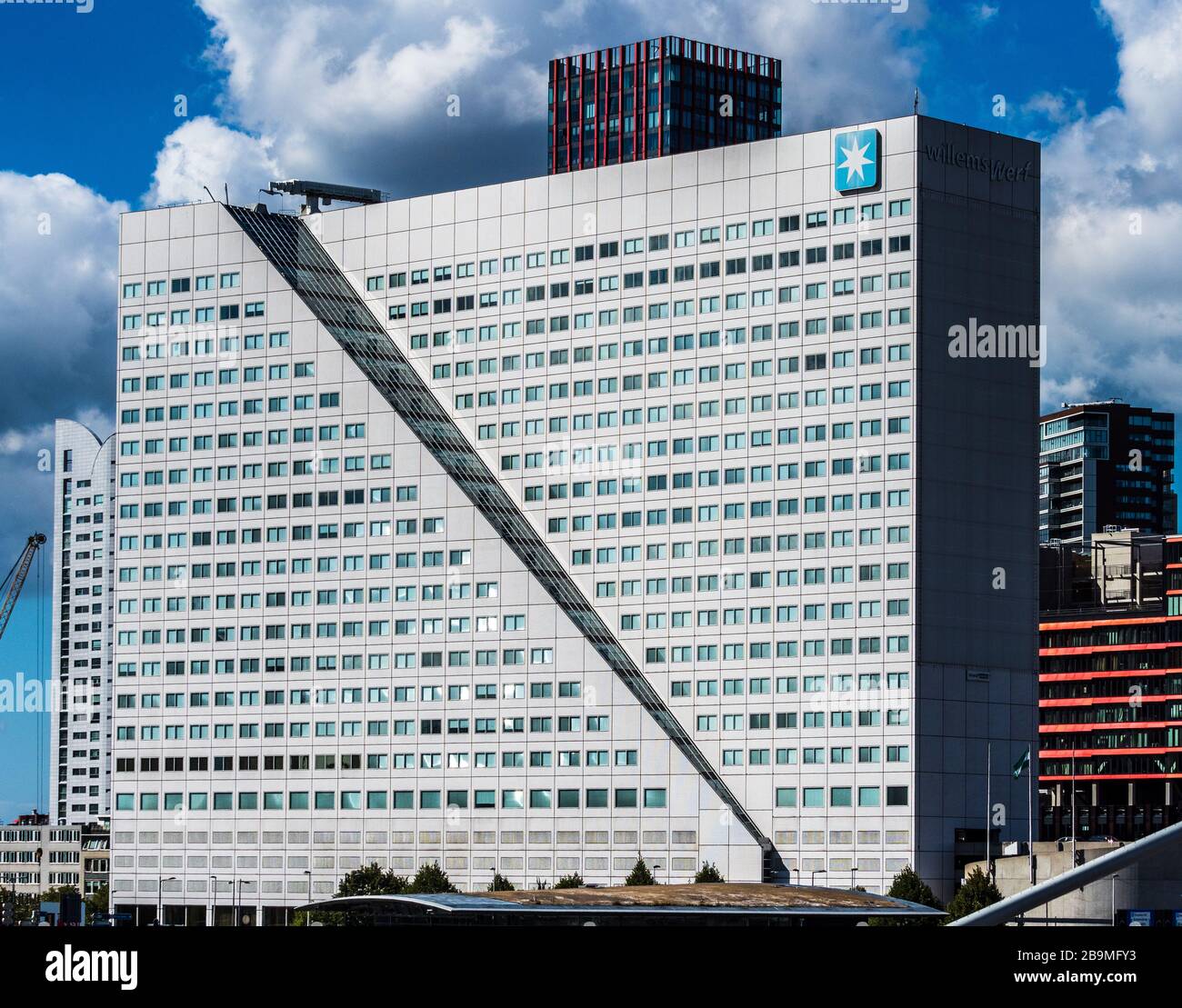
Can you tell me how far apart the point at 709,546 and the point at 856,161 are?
116ft

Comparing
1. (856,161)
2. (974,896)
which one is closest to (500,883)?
(974,896)

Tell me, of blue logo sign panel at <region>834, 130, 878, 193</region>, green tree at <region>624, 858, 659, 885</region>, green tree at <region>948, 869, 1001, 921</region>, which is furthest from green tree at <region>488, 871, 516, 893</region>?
blue logo sign panel at <region>834, 130, 878, 193</region>

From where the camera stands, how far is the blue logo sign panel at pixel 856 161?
180125mm

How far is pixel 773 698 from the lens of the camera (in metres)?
181

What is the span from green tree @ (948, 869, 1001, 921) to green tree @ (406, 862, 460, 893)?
45.0 metres

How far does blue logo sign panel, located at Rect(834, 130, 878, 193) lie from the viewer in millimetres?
180125

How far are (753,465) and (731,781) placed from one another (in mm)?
27336

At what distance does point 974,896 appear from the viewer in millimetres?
156000

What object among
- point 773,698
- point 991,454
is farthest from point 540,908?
point 991,454

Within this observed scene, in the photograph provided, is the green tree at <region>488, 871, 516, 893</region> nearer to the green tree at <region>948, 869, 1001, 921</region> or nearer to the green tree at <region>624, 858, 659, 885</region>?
the green tree at <region>624, 858, 659, 885</region>

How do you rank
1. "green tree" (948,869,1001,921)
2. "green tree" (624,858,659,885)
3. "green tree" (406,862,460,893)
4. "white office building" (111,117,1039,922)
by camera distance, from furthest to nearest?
1. "green tree" (406,862,460,893)
2. "white office building" (111,117,1039,922)
3. "green tree" (624,858,659,885)
4. "green tree" (948,869,1001,921)

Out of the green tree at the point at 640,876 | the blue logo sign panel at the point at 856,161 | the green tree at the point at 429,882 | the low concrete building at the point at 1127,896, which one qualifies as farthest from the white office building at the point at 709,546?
the low concrete building at the point at 1127,896
